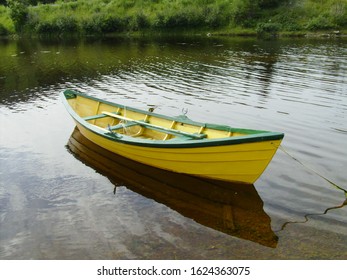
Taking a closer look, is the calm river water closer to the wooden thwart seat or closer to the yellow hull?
the yellow hull

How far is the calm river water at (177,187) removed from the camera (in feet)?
27.6

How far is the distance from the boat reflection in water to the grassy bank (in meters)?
45.8

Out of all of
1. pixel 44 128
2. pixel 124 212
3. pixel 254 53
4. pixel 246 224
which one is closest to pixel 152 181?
pixel 124 212

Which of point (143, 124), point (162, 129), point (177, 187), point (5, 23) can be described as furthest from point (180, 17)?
point (177, 187)

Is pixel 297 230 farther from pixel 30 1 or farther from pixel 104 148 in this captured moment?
pixel 30 1

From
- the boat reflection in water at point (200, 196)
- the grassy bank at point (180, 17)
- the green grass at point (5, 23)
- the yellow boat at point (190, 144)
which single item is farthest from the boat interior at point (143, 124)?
the green grass at point (5, 23)

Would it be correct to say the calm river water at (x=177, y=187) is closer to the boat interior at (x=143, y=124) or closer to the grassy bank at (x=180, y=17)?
the boat interior at (x=143, y=124)

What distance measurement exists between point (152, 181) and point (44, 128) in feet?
26.1

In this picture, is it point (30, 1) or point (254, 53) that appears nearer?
point (254, 53)

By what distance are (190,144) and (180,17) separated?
53082 mm

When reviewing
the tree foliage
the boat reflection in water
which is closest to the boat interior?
the boat reflection in water

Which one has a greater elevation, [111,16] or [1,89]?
[111,16]

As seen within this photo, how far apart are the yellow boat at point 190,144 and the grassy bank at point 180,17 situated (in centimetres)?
4435

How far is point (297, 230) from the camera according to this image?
8711 millimetres
